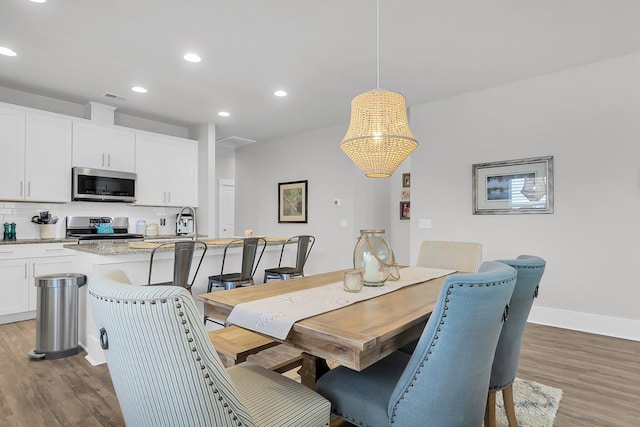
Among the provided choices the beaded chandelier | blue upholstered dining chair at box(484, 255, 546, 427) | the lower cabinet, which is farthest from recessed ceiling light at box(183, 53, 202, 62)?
blue upholstered dining chair at box(484, 255, 546, 427)

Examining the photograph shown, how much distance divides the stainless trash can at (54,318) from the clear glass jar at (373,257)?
242 centimetres

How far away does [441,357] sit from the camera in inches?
43.2

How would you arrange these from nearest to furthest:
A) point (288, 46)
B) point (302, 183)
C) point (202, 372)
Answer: point (202, 372)
point (288, 46)
point (302, 183)

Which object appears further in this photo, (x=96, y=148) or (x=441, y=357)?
(x=96, y=148)

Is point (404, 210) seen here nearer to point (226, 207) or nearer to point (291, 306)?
point (226, 207)

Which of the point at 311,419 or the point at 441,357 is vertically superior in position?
the point at 441,357

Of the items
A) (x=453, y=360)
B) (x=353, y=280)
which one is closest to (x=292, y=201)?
(x=353, y=280)

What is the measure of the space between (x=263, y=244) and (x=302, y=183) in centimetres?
259

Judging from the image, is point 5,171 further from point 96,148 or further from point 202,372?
point 202,372

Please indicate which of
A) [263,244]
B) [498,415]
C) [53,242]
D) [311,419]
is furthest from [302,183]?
[311,419]

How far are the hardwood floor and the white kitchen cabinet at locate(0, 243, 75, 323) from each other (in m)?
0.57

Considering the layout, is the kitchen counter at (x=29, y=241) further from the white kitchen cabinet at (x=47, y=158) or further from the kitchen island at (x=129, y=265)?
the kitchen island at (x=129, y=265)

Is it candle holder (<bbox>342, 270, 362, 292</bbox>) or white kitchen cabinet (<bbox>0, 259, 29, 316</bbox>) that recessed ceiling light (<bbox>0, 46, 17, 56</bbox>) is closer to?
white kitchen cabinet (<bbox>0, 259, 29, 316</bbox>)

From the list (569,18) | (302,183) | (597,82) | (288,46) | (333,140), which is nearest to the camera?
(569,18)
